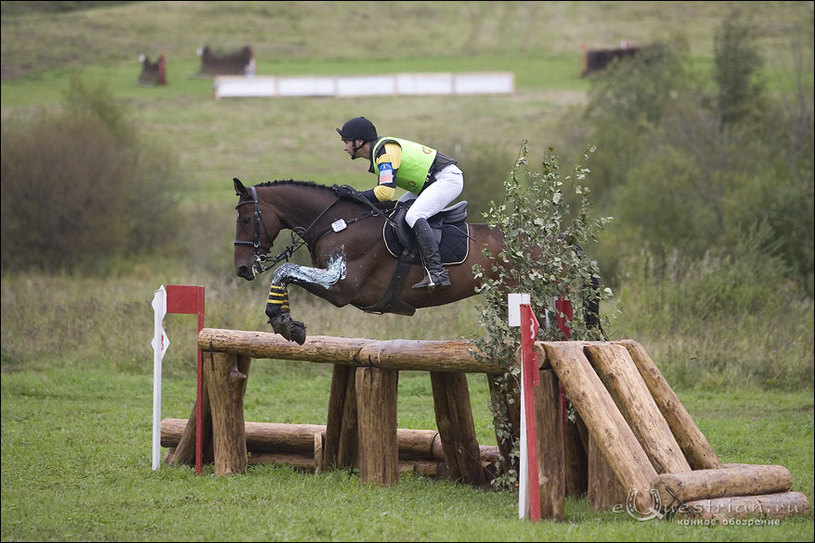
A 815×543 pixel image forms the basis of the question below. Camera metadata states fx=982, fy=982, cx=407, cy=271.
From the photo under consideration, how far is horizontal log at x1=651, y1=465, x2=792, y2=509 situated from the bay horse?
7.56 ft

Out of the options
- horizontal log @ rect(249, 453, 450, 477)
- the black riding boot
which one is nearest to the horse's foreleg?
the black riding boot

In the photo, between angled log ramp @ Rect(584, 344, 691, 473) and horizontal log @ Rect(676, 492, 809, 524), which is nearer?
horizontal log @ Rect(676, 492, 809, 524)

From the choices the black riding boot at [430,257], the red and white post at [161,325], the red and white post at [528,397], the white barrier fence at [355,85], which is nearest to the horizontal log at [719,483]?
the red and white post at [528,397]

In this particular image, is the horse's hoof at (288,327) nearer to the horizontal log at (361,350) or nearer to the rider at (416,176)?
the horizontal log at (361,350)

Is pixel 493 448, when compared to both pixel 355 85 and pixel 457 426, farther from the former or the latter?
pixel 355 85

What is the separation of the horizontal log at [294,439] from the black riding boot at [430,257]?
1.80 meters

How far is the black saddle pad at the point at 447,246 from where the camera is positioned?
8320 millimetres

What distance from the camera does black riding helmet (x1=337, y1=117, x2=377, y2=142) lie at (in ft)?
27.2

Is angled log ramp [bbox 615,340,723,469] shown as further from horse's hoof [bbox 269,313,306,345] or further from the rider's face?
the rider's face

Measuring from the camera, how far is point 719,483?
692 centimetres

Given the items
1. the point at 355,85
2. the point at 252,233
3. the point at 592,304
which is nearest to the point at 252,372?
the point at 252,233

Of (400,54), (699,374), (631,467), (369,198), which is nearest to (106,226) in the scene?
(699,374)

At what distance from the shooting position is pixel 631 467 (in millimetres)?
6797

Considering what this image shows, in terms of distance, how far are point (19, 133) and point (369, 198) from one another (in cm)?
2357
